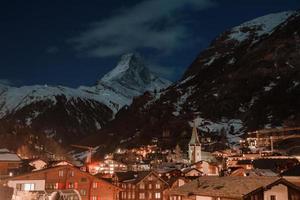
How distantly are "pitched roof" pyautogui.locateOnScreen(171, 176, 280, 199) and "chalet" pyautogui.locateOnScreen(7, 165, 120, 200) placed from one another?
1829cm

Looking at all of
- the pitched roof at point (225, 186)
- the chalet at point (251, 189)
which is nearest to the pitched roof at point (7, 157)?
the pitched roof at point (225, 186)

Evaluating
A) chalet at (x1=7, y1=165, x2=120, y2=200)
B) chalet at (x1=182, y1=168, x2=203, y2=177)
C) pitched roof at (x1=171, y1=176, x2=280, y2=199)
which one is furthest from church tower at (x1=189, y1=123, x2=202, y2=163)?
pitched roof at (x1=171, y1=176, x2=280, y2=199)

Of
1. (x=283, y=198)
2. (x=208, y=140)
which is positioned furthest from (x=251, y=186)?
(x=208, y=140)

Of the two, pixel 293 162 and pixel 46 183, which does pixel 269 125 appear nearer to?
pixel 293 162

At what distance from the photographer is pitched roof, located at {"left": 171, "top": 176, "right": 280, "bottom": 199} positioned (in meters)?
47.7

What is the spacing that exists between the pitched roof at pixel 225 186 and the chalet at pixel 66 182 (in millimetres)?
18292

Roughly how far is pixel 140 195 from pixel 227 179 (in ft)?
133

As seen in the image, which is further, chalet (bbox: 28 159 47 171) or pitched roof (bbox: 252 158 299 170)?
chalet (bbox: 28 159 47 171)

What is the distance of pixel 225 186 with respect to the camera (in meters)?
51.3

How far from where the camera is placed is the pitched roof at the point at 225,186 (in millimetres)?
47656

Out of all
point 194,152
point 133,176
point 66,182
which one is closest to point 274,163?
point 133,176

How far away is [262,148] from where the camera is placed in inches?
5443

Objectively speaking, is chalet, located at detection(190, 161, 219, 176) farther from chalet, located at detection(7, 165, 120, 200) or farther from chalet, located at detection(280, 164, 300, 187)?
chalet, located at detection(280, 164, 300, 187)

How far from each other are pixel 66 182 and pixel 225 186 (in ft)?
101
